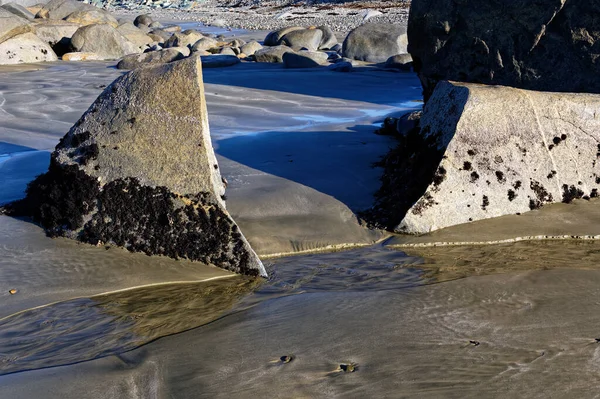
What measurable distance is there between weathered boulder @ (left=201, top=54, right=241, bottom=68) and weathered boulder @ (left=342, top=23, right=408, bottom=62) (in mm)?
2396

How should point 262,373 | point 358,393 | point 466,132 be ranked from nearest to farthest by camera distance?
point 358,393, point 262,373, point 466,132

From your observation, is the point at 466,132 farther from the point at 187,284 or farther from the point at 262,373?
the point at 262,373

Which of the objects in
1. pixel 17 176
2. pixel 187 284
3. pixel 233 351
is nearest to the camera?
pixel 233 351

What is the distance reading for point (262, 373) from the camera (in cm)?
292

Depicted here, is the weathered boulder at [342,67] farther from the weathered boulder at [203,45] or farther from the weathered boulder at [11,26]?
the weathered boulder at [11,26]

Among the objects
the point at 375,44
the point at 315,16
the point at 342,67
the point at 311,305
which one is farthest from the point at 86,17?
the point at 311,305

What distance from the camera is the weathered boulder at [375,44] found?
14.8 metres

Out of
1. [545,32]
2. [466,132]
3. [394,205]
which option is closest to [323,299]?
[394,205]

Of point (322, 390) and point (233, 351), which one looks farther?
point (233, 351)

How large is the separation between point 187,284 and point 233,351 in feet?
3.39

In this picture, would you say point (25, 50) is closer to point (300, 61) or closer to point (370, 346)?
point (300, 61)

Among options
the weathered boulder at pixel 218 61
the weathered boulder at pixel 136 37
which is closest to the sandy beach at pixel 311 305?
the weathered boulder at pixel 218 61

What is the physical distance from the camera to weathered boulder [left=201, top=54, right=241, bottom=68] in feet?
45.4

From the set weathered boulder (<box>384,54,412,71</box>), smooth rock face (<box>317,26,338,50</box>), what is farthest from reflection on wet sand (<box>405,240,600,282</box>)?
smooth rock face (<box>317,26,338,50</box>)
